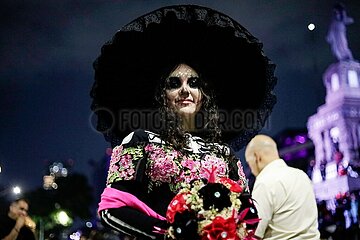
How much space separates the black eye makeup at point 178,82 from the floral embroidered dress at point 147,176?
0.98ft

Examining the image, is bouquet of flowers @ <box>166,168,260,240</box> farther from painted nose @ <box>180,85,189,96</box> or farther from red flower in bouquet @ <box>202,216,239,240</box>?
painted nose @ <box>180,85,189,96</box>

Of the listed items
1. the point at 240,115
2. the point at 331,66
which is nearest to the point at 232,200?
the point at 240,115

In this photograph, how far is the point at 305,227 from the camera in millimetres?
3547

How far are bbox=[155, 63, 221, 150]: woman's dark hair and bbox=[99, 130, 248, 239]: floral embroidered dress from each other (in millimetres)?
70

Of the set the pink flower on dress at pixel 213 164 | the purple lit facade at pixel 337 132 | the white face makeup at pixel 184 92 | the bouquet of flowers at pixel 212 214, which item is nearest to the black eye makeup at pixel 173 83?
the white face makeup at pixel 184 92

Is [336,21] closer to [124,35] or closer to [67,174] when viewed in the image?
[67,174]

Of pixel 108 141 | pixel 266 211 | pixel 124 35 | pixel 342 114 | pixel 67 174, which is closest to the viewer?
pixel 124 35

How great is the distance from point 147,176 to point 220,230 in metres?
0.55

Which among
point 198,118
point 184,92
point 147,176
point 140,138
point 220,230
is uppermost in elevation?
point 184,92

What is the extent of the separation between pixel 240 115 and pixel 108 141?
760 millimetres

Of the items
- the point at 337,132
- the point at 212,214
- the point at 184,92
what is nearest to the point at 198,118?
the point at 184,92

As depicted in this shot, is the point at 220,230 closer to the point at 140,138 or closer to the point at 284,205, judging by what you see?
the point at 140,138

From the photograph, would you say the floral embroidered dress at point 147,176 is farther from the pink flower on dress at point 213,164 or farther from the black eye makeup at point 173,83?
the black eye makeup at point 173,83

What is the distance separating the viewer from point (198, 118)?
2752 millimetres
